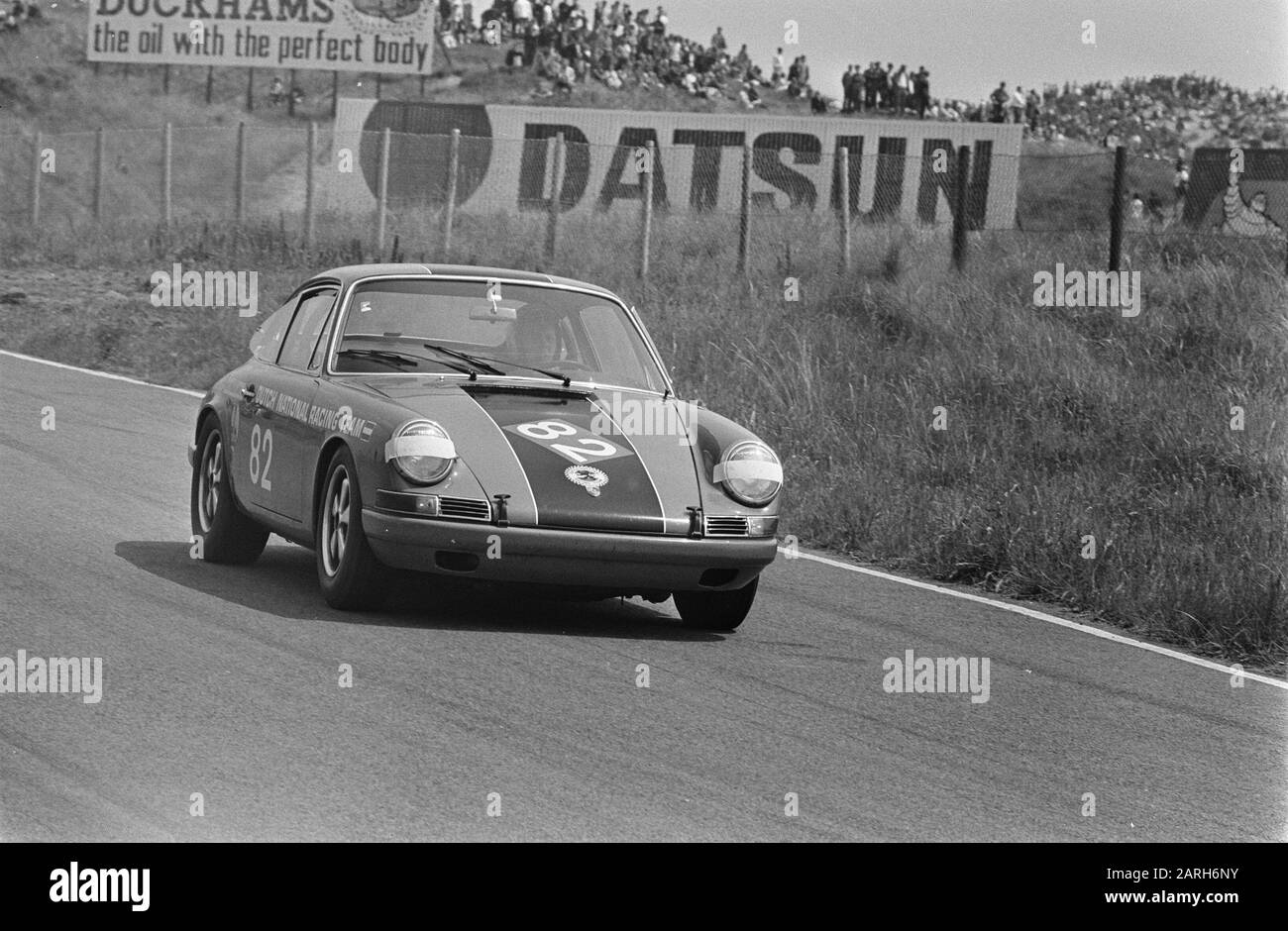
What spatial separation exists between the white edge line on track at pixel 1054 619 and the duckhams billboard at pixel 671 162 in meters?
9.33

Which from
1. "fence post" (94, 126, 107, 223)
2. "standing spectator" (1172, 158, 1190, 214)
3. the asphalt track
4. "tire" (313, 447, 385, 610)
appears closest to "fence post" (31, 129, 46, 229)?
"fence post" (94, 126, 107, 223)

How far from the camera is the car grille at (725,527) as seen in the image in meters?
7.00

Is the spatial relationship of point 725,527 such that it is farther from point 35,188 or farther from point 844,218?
point 35,188

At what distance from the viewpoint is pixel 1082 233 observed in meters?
19.2

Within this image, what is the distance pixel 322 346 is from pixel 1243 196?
16.2m

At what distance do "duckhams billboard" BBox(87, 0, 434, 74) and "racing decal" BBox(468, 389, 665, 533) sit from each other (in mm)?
34522

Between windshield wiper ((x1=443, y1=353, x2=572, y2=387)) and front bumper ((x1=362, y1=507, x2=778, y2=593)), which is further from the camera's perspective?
windshield wiper ((x1=443, y1=353, x2=572, y2=387))

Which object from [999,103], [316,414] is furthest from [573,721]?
[999,103]

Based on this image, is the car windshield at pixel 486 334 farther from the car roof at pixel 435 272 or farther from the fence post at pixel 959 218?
the fence post at pixel 959 218

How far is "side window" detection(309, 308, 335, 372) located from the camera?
25.7 ft

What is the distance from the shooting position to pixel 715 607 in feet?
24.5

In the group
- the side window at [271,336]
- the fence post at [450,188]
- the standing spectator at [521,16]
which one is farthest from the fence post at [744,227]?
the standing spectator at [521,16]

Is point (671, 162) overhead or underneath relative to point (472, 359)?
overhead

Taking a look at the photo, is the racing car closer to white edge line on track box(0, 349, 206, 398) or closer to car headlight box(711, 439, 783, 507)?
car headlight box(711, 439, 783, 507)
